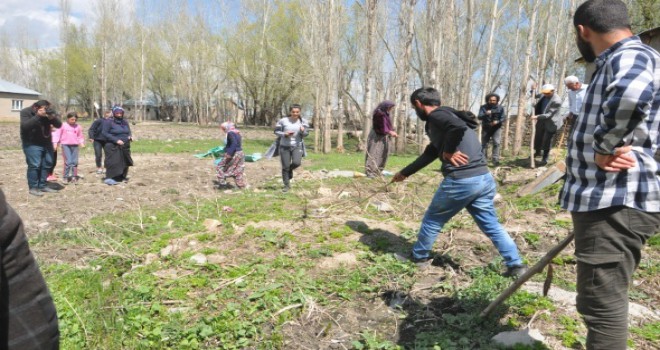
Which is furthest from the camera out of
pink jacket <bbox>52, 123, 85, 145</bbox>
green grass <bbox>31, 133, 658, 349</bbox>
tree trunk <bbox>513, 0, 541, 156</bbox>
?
tree trunk <bbox>513, 0, 541, 156</bbox>

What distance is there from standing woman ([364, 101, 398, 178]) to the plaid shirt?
648cm

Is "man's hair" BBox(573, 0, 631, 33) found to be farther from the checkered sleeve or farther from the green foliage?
the green foliage

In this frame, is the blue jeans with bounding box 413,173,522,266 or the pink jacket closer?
the blue jeans with bounding box 413,173,522,266

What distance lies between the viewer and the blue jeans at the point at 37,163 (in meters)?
8.11

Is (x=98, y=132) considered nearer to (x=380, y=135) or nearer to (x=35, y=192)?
(x=35, y=192)

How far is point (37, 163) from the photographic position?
816cm

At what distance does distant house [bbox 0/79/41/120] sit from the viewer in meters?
40.0

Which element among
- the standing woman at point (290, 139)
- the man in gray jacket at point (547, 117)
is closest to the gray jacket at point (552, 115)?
the man in gray jacket at point (547, 117)

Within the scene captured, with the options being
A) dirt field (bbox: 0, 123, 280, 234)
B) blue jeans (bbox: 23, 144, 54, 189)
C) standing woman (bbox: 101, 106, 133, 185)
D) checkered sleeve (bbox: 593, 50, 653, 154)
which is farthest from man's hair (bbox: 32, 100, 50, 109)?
checkered sleeve (bbox: 593, 50, 653, 154)

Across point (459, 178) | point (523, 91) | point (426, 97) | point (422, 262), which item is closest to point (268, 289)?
point (422, 262)

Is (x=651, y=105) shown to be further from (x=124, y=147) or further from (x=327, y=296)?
(x=124, y=147)

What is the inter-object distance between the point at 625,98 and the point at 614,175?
1.13ft

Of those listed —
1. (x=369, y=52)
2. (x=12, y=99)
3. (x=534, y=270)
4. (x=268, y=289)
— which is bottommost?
(x=268, y=289)

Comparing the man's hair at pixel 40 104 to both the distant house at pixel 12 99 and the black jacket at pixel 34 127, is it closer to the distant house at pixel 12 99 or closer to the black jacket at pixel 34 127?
the black jacket at pixel 34 127
